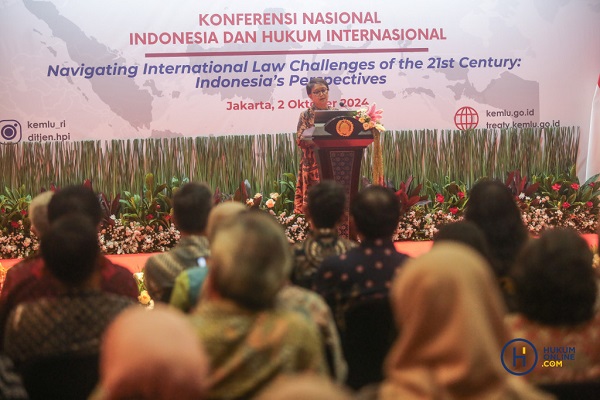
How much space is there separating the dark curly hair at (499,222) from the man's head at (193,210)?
944mm

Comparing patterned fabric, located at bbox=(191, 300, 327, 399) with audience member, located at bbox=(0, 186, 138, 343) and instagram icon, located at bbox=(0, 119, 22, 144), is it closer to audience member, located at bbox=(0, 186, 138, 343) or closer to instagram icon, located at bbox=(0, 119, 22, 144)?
audience member, located at bbox=(0, 186, 138, 343)

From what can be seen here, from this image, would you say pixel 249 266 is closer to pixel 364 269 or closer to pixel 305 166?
pixel 364 269

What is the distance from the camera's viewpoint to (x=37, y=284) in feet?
8.06

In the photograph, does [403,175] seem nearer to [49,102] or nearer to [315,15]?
[315,15]

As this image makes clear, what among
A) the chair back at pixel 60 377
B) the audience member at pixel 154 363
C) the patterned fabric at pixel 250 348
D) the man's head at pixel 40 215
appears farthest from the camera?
the man's head at pixel 40 215

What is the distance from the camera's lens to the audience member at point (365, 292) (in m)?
2.44

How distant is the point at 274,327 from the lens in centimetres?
172

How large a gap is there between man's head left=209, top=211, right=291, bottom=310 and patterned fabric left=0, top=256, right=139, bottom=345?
2.46 ft

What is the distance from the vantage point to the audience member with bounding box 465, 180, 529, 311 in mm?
2721

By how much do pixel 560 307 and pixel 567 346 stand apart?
0.10 meters

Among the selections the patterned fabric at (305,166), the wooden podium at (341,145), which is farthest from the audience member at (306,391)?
the patterned fabric at (305,166)

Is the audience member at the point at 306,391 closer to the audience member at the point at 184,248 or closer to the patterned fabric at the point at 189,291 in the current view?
the patterned fabric at the point at 189,291

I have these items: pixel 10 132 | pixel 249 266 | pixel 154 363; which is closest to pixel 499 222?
pixel 249 266

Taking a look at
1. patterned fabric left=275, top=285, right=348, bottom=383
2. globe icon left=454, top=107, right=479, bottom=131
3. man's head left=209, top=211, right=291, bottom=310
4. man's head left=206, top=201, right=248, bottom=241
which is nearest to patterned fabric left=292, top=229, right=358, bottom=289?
man's head left=206, top=201, right=248, bottom=241
